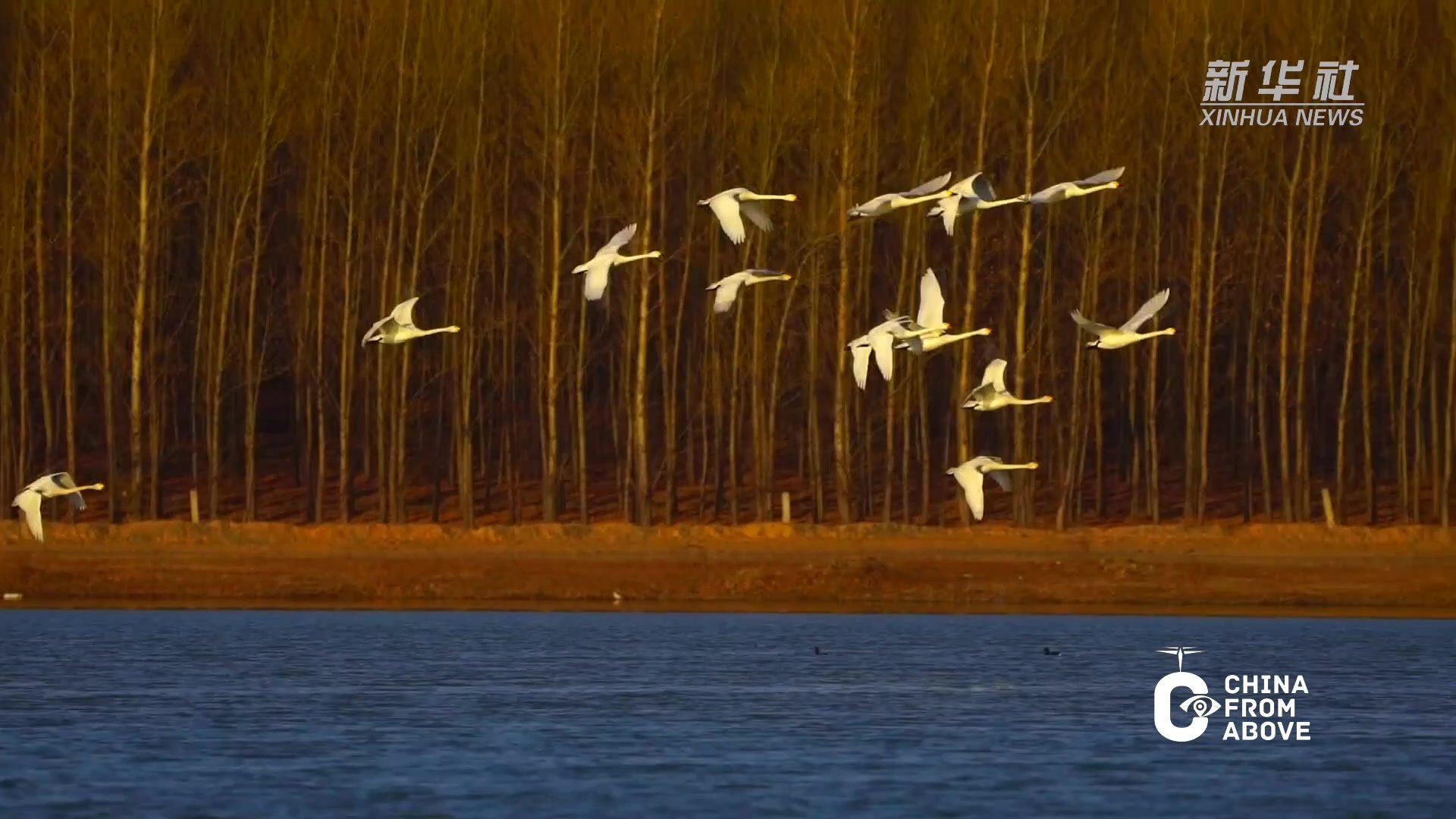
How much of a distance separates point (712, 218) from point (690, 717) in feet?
94.5

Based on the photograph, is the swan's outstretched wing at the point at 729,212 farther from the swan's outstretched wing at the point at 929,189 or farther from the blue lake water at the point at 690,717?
the blue lake water at the point at 690,717

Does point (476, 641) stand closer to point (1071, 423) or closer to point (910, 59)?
point (1071, 423)

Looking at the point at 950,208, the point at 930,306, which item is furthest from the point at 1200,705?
the point at 950,208

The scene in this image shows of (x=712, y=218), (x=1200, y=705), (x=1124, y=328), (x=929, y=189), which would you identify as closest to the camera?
(x=929, y=189)

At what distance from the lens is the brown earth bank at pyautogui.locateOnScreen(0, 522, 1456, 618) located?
4562 cm

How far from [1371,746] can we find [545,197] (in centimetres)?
2888

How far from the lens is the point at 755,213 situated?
33.0 metres

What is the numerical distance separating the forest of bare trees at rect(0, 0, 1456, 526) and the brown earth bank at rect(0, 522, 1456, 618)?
754 cm

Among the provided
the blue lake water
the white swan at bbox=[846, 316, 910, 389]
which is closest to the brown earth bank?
the blue lake water

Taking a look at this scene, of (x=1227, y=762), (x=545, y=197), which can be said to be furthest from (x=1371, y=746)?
(x=545, y=197)

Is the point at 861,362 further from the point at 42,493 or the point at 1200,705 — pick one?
the point at 42,493

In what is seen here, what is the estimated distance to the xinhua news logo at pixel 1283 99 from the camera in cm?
5538

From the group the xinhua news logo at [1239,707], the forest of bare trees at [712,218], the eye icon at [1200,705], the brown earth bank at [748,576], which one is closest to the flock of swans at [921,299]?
the xinhua news logo at [1239,707]

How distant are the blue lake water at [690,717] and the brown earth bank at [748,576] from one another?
0.53 m
